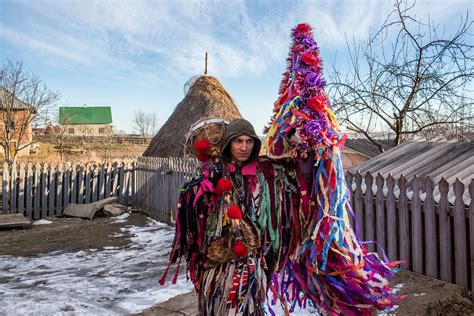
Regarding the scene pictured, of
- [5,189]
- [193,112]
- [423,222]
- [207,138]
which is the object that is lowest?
[423,222]

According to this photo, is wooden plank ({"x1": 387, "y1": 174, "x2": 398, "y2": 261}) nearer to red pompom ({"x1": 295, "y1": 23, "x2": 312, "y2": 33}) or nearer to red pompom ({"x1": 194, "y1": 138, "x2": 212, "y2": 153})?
red pompom ({"x1": 295, "y1": 23, "x2": 312, "y2": 33})

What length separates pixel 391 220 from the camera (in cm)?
415

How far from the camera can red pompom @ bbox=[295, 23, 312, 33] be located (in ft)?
7.81

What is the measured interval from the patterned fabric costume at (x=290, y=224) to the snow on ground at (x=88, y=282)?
181 centimetres

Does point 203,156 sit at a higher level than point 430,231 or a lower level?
higher

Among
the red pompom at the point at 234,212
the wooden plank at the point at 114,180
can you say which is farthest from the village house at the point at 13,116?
the red pompom at the point at 234,212

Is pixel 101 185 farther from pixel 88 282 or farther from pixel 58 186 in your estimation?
pixel 88 282

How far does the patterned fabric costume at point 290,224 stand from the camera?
7.14 ft

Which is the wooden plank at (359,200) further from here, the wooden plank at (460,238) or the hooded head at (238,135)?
the hooded head at (238,135)

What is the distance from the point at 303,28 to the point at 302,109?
22.5 inches

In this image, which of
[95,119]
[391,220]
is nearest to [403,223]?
[391,220]

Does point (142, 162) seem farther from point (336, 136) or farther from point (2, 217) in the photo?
point (336, 136)

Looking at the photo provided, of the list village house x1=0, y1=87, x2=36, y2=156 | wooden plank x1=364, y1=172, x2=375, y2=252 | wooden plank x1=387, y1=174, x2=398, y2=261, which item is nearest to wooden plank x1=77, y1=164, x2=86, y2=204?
village house x1=0, y1=87, x2=36, y2=156

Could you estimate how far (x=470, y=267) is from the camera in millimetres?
3352
